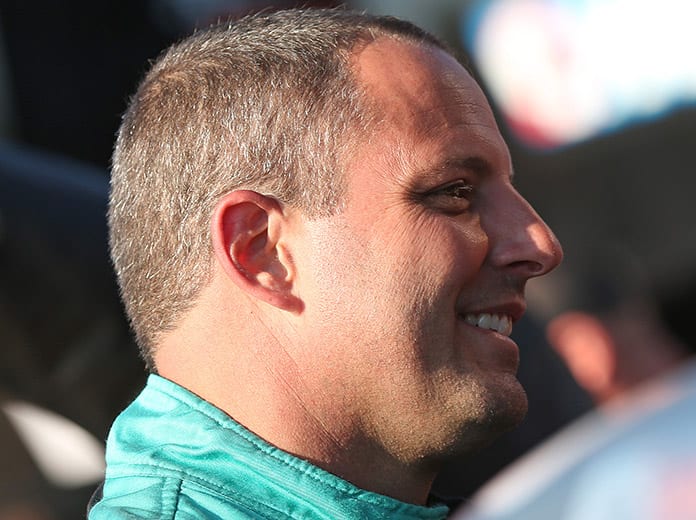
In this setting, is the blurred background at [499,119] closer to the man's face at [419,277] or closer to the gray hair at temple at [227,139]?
the gray hair at temple at [227,139]

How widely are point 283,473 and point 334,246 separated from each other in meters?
0.40

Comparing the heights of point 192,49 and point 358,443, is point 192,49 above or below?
above

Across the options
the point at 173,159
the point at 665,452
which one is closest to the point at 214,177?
the point at 173,159

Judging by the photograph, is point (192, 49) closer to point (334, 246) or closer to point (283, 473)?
point (334, 246)

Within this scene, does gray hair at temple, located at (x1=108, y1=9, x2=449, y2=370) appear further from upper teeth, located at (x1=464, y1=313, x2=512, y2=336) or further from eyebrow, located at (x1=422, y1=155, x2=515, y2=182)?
upper teeth, located at (x1=464, y1=313, x2=512, y2=336)

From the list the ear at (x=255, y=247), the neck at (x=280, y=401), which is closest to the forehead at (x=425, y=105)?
the ear at (x=255, y=247)

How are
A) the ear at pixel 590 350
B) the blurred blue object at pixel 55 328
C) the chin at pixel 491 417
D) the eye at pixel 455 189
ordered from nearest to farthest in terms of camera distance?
the chin at pixel 491 417, the eye at pixel 455 189, the blurred blue object at pixel 55 328, the ear at pixel 590 350

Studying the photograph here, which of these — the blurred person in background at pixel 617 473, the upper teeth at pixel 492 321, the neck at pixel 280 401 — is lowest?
the blurred person in background at pixel 617 473

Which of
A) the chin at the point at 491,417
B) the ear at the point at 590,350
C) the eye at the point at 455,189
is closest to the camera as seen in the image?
the chin at the point at 491,417

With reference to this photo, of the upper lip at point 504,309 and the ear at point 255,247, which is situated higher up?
the ear at point 255,247

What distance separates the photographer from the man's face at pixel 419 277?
2275mm

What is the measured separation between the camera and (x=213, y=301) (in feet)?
7.71

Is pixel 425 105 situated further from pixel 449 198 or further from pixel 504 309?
pixel 504 309

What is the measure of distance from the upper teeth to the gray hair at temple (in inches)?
12.2
